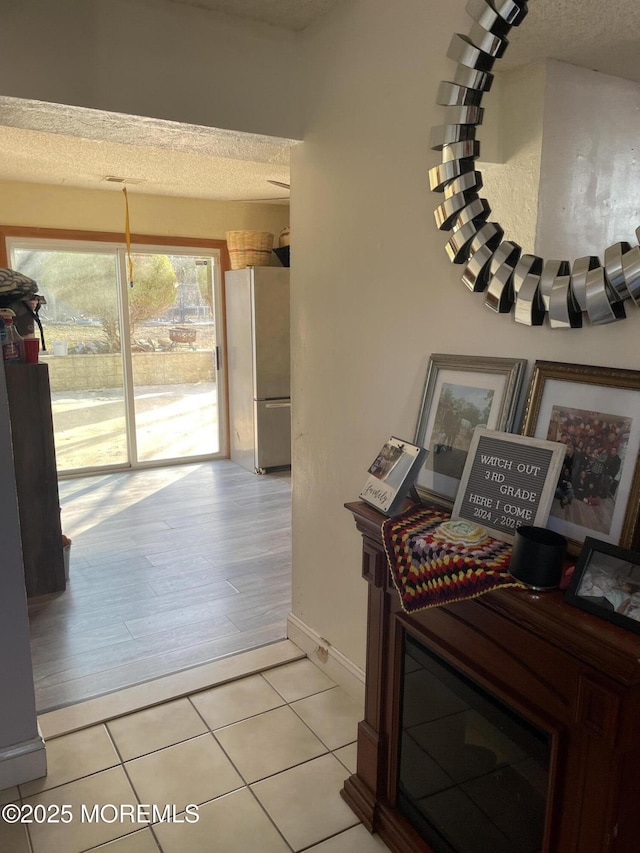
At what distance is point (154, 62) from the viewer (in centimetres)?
203

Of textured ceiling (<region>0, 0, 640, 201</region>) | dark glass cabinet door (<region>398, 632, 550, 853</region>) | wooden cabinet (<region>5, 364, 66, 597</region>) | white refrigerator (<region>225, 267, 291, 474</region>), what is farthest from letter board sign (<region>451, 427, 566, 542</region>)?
white refrigerator (<region>225, 267, 291, 474</region>)

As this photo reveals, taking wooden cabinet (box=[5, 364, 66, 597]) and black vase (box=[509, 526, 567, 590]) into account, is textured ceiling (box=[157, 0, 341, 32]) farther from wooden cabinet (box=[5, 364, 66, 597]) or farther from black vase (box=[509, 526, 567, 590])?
black vase (box=[509, 526, 567, 590])

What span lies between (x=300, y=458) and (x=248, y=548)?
142 centimetres

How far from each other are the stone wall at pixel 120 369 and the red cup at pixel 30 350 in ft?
7.15

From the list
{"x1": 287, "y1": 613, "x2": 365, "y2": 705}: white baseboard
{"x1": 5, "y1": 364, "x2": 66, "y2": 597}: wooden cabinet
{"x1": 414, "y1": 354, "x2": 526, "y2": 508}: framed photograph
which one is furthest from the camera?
{"x1": 5, "y1": 364, "x2": 66, "y2": 597}: wooden cabinet

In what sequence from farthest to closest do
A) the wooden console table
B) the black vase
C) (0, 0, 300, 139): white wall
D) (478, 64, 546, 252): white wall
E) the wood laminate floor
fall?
the wood laminate floor < (0, 0, 300, 139): white wall < (478, 64, 546, 252): white wall < the black vase < the wooden console table

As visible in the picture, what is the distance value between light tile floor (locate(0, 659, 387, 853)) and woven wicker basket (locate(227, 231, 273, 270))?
380 cm

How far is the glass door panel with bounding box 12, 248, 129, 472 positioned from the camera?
5148 millimetres

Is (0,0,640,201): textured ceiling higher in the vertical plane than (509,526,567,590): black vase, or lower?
higher

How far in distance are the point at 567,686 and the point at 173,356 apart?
5.06 m

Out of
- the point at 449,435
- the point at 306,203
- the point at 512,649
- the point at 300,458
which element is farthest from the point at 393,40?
the point at 512,649

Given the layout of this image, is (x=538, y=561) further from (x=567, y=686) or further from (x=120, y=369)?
(x=120, y=369)

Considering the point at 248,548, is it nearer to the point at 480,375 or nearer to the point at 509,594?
the point at 480,375

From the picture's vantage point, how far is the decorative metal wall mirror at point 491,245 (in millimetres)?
A: 1242
